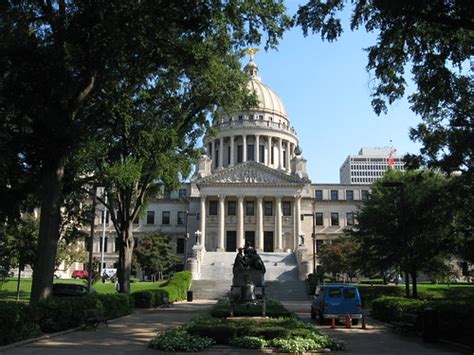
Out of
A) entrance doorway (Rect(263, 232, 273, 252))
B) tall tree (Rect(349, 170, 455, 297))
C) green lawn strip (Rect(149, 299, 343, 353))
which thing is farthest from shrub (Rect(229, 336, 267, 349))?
entrance doorway (Rect(263, 232, 273, 252))

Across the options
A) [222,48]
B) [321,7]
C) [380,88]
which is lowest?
[380,88]

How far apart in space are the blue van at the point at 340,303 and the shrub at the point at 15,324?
11725 mm

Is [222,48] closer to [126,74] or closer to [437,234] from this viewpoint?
[126,74]

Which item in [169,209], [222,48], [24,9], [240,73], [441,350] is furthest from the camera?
[169,209]

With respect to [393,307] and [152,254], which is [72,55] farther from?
[152,254]

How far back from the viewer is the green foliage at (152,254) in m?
65.9

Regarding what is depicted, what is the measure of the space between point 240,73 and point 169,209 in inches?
2678

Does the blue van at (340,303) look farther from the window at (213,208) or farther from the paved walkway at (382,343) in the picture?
the window at (213,208)

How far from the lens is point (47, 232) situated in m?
18.0

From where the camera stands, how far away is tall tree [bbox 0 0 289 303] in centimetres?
1602

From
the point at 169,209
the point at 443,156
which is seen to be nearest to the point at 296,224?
the point at 169,209

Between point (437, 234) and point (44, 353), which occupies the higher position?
point (437, 234)

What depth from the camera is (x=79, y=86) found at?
18.6 meters

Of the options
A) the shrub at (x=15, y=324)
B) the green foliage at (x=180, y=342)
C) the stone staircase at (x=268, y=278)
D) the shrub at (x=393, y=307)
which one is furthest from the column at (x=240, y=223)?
the green foliage at (x=180, y=342)
